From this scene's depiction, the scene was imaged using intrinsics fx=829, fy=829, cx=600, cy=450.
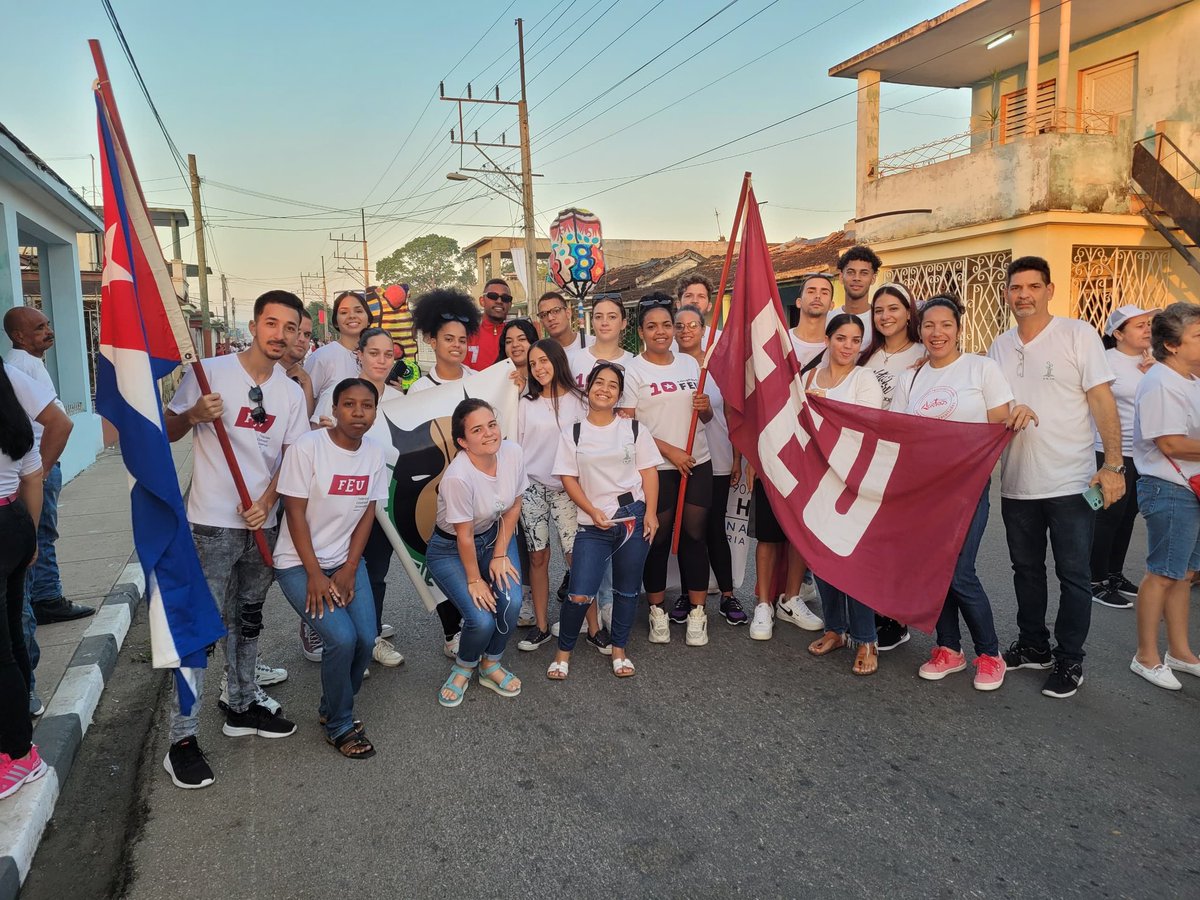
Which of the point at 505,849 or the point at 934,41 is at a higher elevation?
the point at 934,41

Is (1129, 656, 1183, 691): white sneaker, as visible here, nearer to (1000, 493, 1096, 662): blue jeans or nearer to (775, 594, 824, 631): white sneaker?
(1000, 493, 1096, 662): blue jeans

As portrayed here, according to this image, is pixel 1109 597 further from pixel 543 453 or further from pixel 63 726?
pixel 63 726

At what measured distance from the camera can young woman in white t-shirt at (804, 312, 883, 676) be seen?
4.32m

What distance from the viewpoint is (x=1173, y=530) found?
398 cm

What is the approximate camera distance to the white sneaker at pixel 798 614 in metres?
4.95

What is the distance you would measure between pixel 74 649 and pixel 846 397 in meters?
4.47

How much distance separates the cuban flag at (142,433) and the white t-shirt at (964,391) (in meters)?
3.43

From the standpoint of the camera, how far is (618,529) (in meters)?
4.34

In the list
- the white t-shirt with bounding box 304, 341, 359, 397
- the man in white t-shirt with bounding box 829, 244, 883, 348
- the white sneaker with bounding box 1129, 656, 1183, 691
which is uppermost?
the man in white t-shirt with bounding box 829, 244, 883, 348

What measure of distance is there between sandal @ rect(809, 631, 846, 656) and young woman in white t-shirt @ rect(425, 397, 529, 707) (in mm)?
1661

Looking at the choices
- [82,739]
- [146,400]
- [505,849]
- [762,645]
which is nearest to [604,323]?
[762,645]

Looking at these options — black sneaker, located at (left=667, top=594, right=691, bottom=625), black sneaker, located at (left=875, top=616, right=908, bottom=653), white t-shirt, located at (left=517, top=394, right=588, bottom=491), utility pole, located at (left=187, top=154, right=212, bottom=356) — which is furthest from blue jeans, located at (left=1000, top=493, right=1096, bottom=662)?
utility pole, located at (left=187, top=154, right=212, bottom=356)

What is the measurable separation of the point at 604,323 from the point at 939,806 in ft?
9.63

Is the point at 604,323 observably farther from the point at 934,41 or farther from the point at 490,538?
the point at 934,41
